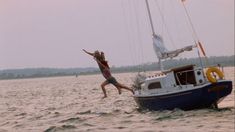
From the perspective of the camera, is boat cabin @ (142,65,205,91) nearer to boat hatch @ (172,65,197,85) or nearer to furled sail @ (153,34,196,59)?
boat hatch @ (172,65,197,85)

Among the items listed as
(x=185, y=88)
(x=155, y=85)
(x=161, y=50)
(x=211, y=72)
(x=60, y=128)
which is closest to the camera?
(x=60, y=128)

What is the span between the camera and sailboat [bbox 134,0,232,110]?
35750 millimetres

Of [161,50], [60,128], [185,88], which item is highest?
[161,50]

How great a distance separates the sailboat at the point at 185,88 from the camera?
35750mm

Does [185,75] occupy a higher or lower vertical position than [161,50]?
lower

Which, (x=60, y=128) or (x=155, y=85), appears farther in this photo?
(x=155, y=85)

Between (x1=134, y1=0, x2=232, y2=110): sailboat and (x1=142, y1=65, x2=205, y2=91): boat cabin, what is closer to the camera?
(x1=134, y1=0, x2=232, y2=110): sailboat

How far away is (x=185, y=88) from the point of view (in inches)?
1416

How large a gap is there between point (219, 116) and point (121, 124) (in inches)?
230

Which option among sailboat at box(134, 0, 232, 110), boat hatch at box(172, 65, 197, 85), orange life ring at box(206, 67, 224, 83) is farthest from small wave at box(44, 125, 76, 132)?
orange life ring at box(206, 67, 224, 83)

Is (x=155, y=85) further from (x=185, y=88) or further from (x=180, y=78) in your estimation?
(x=185, y=88)

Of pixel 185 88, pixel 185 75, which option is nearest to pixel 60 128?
pixel 185 88

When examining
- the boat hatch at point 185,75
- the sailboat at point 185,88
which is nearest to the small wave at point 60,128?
the sailboat at point 185,88

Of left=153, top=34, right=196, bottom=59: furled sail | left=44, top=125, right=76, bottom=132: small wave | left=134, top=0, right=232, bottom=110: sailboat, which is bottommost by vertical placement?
left=44, top=125, right=76, bottom=132: small wave
